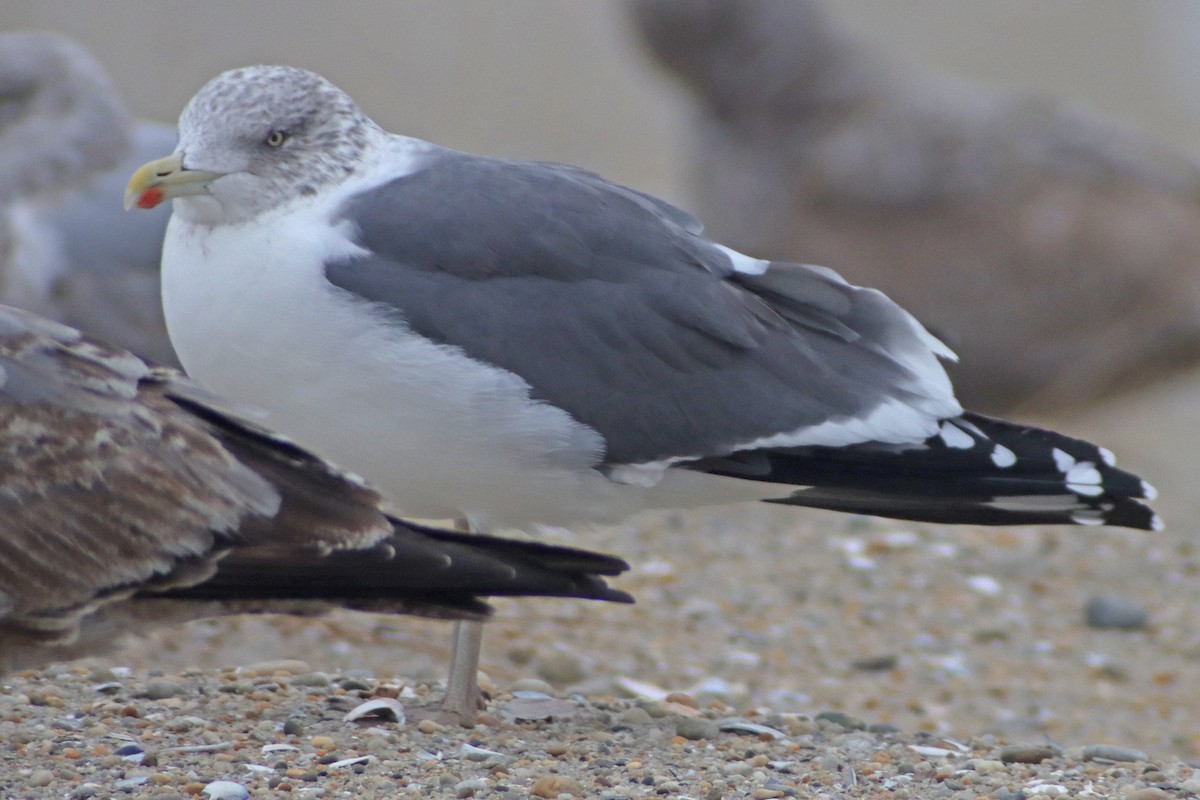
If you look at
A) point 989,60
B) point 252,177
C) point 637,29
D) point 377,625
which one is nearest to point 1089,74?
point 989,60

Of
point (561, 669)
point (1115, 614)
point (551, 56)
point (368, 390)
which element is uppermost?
point (551, 56)

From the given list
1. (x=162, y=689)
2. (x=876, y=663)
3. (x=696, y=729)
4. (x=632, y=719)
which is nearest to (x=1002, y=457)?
(x=696, y=729)

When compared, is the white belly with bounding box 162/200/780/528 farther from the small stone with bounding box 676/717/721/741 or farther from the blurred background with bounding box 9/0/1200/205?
the blurred background with bounding box 9/0/1200/205

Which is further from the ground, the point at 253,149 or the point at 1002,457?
the point at 253,149

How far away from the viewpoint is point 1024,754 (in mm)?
3609

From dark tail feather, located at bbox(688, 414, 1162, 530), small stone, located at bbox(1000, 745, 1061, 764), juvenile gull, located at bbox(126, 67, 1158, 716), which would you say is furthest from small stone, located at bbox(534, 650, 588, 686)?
small stone, located at bbox(1000, 745, 1061, 764)

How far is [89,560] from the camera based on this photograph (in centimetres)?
300

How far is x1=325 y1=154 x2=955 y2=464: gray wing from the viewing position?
11.8ft

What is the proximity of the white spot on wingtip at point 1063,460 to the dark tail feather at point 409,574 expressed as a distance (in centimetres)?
118

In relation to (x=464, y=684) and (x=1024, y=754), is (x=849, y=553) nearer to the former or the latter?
(x=1024, y=754)

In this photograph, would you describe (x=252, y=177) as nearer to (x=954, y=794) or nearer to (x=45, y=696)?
(x=45, y=696)

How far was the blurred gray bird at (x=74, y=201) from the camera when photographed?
22.3 feet

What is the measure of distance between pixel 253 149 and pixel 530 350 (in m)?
0.79

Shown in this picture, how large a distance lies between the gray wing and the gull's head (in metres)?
0.17
